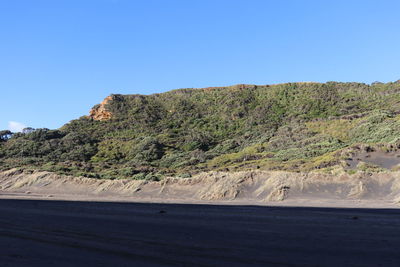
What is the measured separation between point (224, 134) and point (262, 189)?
48.7 meters

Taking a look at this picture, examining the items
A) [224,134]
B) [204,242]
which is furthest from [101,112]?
[204,242]

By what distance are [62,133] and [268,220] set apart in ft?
226

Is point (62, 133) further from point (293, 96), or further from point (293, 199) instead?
point (293, 199)

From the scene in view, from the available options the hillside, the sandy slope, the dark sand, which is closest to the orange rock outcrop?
the hillside

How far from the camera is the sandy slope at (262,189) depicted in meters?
22.7

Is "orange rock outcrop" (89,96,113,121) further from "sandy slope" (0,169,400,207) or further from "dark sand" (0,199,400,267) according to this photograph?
"dark sand" (0,199,400,267)

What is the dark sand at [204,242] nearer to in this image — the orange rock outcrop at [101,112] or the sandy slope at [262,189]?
the sandy slope at [262,189]

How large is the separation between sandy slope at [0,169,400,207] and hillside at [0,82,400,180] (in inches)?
201

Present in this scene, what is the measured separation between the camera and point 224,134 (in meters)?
74.4

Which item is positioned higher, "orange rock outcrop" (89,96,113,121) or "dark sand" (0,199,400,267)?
"orange rock outcrop" (89,96,113,121)

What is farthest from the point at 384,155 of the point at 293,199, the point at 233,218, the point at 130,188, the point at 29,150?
the point at 29,150

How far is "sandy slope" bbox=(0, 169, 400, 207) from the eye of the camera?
2269 centimetres

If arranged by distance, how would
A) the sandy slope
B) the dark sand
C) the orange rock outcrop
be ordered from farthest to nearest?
the orange rock outcrop < the sandy slope < the dark sand

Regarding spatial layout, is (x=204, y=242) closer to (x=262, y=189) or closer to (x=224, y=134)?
(x=262, y=189)
